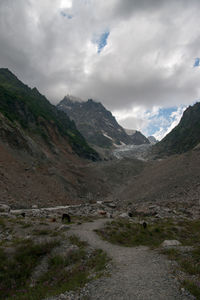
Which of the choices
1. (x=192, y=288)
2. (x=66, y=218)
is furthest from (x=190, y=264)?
(x=66, y=218)

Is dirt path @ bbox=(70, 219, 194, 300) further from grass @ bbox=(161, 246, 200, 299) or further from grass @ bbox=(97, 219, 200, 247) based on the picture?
grass @ bbox=(97, 219, 200, 247)

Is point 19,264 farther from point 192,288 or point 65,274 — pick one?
point 192,288

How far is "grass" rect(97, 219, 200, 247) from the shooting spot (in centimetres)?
1611

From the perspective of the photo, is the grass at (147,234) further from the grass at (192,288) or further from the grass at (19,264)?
the grass at (192,288)

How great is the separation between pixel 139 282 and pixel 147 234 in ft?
36.2

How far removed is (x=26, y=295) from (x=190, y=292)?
732 centimetres

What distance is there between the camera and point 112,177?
84.3m

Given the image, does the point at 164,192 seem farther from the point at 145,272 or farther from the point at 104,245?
the point at 145,272

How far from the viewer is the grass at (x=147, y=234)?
16109 mm


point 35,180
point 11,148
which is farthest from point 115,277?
point 11,148

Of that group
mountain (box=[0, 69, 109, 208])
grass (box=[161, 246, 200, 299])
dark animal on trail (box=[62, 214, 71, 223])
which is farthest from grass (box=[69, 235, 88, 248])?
mountain (box=[0, 69, 109, 208])

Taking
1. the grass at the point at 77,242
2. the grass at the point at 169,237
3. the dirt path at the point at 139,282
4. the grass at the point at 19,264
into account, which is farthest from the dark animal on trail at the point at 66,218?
the dirt path at the point at 139,282

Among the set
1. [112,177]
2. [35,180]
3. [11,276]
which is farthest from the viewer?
[112,177]

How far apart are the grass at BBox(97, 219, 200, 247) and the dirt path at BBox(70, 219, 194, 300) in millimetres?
4884
